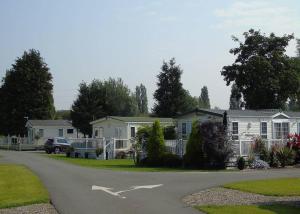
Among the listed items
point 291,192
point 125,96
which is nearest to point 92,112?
point 125,96

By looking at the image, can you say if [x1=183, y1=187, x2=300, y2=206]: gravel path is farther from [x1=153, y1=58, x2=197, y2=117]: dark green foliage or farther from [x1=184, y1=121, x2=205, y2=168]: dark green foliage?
[x1=153, y1=58, x2=197, y2=117]: dark green foliage

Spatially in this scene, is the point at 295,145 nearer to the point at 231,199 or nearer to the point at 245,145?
the point at 245,145

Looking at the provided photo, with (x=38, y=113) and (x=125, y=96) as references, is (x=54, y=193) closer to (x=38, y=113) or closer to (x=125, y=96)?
(x=38, y=113)

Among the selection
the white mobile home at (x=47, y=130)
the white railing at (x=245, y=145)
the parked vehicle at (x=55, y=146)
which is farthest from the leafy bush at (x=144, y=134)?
the white mobile home at (x=47, y=130)

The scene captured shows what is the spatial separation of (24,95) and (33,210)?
7059 centimetres

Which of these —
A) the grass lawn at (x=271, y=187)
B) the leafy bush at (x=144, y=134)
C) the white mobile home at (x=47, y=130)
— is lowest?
the grass lawn at (x=271, y=187)

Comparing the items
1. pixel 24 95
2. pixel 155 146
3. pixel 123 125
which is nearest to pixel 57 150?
pixel 123 125

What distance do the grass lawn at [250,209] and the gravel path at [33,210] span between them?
146 inches

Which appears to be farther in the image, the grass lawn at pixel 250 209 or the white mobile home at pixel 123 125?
the white mobile home at pixel 123 125

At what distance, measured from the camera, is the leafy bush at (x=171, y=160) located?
2988cm

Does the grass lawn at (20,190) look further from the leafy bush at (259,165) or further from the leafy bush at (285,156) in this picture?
the leafy bush at (285,156)

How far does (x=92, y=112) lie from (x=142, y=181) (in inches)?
1943

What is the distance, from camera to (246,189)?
56.1 ft

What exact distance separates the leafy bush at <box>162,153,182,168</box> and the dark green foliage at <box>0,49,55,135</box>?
176ft
